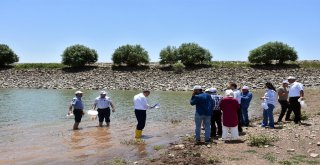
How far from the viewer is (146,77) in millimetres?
67250

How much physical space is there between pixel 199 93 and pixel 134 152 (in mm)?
3064

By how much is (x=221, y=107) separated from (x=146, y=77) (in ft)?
175

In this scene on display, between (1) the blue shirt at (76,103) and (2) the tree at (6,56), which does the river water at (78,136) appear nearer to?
(1) the blue shirt at (76,103)

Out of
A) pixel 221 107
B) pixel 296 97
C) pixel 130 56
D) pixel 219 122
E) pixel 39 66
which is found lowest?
pixel 219 122

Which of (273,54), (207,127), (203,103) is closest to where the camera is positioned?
(203,103)

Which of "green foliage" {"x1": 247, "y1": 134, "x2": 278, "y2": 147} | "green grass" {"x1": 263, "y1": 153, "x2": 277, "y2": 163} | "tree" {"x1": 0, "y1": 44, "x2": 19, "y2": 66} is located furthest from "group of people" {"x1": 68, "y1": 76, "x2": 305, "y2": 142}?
"tree" {"x1": 0, "y1": 44, "x2": 19, "y2": 66}

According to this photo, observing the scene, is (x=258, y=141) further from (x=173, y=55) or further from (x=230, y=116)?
Result: (x=173, y=55)

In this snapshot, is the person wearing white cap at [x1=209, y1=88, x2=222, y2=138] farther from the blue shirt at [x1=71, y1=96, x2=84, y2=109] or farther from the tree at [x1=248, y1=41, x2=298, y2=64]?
the tree at [x1=248, y1=41, x2=298, y2=64]

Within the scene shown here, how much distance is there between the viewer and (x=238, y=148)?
1252 centimetres

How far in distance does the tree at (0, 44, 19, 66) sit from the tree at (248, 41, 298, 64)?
53351mm

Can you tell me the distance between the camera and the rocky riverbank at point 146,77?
194ft

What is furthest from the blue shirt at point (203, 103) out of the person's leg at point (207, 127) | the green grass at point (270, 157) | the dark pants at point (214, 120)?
the green grass at point (270, 157)

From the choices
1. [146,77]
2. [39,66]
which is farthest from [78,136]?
[39,66]

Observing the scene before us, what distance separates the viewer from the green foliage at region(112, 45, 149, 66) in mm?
76875
